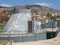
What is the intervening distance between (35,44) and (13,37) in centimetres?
353

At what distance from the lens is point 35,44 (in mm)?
19719

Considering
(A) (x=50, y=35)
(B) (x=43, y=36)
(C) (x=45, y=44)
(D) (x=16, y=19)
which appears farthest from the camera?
(A) (x=50, y=35)

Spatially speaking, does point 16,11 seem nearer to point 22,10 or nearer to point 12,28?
point 22,10

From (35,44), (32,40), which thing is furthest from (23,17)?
(35,44)

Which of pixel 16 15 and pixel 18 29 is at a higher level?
pixel 16 15

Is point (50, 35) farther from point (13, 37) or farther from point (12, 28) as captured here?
point (13, 37)

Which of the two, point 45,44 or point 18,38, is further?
point 18,38

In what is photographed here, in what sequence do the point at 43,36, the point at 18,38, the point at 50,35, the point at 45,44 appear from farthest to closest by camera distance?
the point at 50,35
the point at 43,36
the point at 18,38
the point at 45,44

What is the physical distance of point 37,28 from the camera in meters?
28.8

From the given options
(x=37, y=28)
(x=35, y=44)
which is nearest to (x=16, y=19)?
A: (x=37, y=28)

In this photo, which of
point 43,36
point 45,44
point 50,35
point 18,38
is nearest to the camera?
point 45,44

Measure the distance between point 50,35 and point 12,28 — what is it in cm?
572

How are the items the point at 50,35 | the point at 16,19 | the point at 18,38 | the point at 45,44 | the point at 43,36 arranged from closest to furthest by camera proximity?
1. the point at 45,44
2. the point at 18,38
3. the point at 43,36
4. the point at 16,19
5. the point at 50,35

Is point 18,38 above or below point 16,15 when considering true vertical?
below
